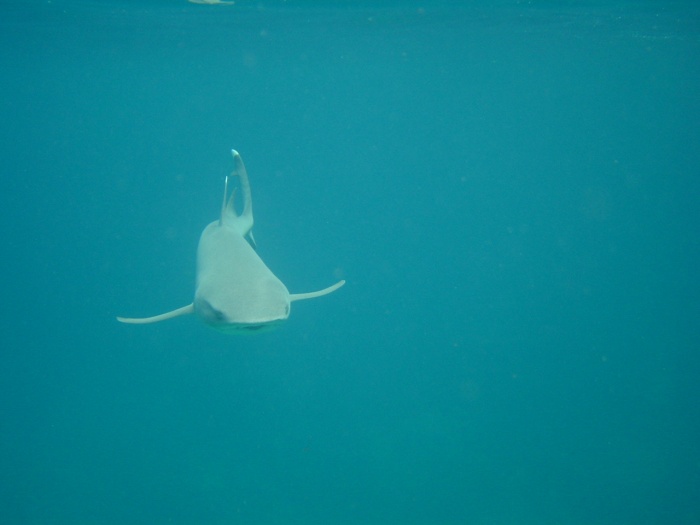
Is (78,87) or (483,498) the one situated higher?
(78,87)

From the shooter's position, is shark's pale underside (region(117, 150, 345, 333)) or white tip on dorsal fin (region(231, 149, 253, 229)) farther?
white tip on dorsal fin (region(231, 149, 253, 229))

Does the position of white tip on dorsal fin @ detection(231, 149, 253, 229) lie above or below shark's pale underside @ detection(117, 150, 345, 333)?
above

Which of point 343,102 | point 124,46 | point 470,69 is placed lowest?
point 124,46

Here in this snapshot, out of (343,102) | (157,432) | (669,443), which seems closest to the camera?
(157,432)

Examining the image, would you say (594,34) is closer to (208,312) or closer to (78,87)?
(208,312)

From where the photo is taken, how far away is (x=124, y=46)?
59.6 feet

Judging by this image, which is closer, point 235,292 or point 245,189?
point 235,292

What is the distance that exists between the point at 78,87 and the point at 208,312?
1089 inches

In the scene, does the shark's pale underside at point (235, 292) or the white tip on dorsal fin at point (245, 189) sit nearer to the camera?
the shark's pale underside at point (235, 292)

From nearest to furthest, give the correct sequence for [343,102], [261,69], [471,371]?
[471,371]
[261,69]
[343,102]

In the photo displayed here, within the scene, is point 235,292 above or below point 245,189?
below

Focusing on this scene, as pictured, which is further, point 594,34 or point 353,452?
point 594,34

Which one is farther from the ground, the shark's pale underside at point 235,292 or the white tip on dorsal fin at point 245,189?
the white tip on dorsal fin at point 245,189

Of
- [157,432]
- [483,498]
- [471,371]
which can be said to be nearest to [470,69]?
[471,371]
